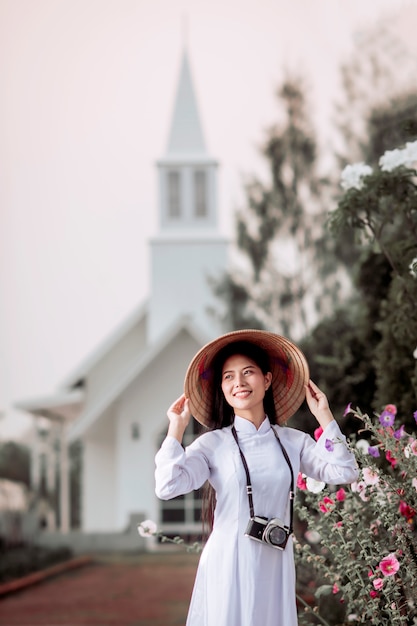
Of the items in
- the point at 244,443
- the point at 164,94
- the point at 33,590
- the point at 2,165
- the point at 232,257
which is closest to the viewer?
the point at 244,443

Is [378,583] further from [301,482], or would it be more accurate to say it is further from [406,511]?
Result: [301,482]

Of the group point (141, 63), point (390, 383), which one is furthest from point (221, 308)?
point (390, 383)

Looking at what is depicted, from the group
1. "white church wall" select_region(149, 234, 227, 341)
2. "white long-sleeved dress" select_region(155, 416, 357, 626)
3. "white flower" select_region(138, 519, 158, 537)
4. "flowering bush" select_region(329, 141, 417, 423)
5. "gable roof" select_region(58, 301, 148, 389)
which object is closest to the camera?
"white long-sleeved dress" select_region(155, 416, 357, 626)

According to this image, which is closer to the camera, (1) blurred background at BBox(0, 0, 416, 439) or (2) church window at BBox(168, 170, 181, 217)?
(2) church window at BBox(168, 170, 181, 217)

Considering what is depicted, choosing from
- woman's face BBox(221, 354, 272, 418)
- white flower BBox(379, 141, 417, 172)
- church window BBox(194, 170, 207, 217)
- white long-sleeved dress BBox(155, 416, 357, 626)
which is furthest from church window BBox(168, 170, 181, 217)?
white long-sleeved dress BBox(155, 416, 357, 626)

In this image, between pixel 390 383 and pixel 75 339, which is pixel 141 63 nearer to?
pixel 75 339

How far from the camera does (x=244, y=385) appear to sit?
3826 millimetres

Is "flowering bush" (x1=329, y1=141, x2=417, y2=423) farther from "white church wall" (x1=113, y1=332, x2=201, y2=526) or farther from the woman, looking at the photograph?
"white church wall" (x1=113, y1=332, x2=201, y2=526)

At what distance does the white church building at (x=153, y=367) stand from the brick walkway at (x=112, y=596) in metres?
2.07

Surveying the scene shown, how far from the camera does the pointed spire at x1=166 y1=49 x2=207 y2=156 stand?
2317 centimetres

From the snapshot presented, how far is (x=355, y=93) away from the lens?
65.9ft

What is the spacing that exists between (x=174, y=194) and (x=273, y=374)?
19015 mm

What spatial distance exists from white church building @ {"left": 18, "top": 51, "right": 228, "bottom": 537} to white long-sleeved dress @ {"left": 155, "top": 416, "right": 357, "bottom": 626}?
1352 centimetres

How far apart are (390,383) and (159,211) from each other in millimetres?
16809
